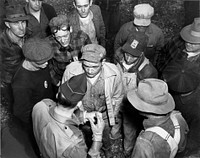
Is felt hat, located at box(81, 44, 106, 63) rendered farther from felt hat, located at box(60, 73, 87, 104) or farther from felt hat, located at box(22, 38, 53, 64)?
felt hat, located at box(60, 73, 87, 104)

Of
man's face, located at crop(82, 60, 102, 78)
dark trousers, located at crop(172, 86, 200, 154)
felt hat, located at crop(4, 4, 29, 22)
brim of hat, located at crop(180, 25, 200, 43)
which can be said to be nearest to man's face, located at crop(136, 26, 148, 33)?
brim of hat, located at crop(180, 25, 200, 43)

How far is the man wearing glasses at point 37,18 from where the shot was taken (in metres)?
5.16

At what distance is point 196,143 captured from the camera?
4.46 meters

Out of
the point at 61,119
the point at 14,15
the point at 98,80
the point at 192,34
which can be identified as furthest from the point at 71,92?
the point at 192,34

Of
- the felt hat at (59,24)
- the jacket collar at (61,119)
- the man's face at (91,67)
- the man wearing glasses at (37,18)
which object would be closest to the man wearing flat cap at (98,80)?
the man's face at (91,67)

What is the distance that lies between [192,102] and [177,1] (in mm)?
5754

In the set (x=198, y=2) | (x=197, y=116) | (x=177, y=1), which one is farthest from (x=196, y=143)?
(x=177, y=1)

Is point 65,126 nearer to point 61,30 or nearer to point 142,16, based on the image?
point 61,30

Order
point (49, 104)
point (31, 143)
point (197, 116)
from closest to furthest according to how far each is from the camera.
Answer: point (49, 104)
point (197, 116)
point (31, 143)

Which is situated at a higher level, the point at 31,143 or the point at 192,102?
the point at 192,102

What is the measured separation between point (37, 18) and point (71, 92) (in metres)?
2.97

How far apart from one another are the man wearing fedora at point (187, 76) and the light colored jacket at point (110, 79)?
72 centimetres

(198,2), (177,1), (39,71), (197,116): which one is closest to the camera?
(39,71)

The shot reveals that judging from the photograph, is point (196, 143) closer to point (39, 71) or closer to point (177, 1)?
point (39, 71)
